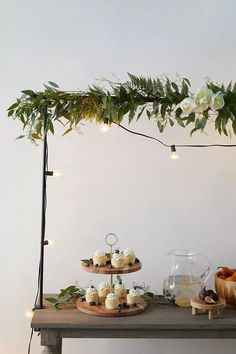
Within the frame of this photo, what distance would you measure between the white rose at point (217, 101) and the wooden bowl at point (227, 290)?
65 centimetres

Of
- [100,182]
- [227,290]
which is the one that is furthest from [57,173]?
[227,290]

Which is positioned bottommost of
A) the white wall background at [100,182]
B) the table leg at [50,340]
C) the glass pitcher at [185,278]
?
the table leg at [50,340]

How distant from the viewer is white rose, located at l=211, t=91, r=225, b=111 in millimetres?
1605

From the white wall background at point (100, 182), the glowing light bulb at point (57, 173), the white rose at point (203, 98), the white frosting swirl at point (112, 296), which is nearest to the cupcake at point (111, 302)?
the white frosting swirl at point (112, 296)

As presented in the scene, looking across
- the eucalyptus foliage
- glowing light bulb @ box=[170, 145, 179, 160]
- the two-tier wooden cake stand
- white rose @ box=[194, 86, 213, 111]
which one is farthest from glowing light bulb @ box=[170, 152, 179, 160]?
the two-tier wooden cake stand

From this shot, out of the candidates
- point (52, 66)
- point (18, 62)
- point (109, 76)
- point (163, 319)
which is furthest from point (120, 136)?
point (163, 319)

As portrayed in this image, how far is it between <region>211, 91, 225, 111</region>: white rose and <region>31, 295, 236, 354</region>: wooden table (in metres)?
0.75

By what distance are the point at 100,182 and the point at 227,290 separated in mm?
694

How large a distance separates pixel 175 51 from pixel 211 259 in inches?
36.6

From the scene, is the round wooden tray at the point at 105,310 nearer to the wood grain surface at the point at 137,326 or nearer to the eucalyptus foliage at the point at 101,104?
the wood grain surface at the point at 137,326

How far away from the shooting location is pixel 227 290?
1.74m

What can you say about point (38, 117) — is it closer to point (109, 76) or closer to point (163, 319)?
point (109, 76)

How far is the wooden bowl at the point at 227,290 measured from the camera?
172 centimetres

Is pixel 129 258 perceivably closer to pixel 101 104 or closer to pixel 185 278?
pixel 185 278
